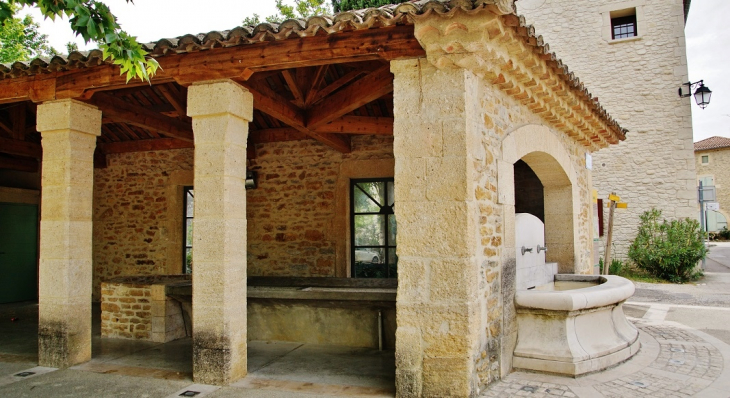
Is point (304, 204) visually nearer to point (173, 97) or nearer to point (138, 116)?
point (173, 97)

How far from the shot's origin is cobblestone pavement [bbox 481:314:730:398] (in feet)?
11.6

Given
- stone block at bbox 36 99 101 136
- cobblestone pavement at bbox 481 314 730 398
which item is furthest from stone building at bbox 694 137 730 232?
stone block at bbox 36 99 101 136

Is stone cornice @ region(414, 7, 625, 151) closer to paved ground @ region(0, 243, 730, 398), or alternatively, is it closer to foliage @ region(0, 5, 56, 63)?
paved ground @ region(0, 243, 730, 398)

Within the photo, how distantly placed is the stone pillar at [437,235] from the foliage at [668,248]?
906cm

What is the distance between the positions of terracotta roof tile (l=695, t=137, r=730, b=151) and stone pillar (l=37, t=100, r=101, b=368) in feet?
90.4

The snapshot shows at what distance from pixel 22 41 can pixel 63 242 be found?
1324 centimetres

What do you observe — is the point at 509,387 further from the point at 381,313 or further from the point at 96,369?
the point at 96,369

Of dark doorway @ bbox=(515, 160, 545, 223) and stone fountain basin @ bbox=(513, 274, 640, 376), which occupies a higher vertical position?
dark doorway @ bbox=(515, 160, 545, 223)

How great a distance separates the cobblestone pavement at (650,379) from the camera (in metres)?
3.52

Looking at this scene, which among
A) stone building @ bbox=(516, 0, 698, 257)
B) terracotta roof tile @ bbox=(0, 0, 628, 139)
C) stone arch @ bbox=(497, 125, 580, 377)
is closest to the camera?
terracotta roof tile @ bbox=(0, 0, 628, 139)

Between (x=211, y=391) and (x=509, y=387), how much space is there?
221 centimetres

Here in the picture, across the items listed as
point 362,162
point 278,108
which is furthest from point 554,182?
point 278,108

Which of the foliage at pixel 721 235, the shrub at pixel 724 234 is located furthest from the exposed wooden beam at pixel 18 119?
the shrub at pixel 724 234

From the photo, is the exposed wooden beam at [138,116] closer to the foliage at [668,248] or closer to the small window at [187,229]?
the small window at [187,229]
